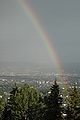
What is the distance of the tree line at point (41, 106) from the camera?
19969mm

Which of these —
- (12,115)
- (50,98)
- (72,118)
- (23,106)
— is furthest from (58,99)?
(23,106)

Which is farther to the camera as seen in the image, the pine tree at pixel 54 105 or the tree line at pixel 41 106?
the tree line at pixel 41 106

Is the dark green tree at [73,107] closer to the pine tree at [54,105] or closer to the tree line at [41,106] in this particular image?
the tree line at [41,106]

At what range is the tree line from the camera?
19969mm

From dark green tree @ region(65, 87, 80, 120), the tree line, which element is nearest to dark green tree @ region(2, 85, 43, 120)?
the tree line

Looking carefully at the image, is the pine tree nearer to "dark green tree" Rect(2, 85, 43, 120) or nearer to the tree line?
the tree line

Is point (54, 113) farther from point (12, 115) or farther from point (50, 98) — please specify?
point (12, 115)

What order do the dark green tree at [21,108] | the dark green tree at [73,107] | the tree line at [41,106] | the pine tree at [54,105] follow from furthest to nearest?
the dark green tree at [21,108]
the dark green tree at [73,107]
the tree line at [41,106]
the pine tree at [54,105]

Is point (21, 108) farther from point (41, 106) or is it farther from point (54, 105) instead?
point (54, 105)

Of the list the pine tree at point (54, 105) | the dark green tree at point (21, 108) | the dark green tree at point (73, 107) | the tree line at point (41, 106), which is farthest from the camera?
the dark green tree at point (21, 108)

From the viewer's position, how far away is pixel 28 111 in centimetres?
2812

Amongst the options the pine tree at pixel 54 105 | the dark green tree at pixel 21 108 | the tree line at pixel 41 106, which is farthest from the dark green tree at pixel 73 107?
the dark green tree at pixel 21 108

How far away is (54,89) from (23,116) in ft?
27.2

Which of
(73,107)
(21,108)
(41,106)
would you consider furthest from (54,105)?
(21,108)
